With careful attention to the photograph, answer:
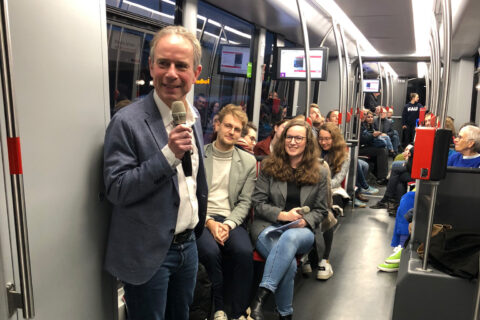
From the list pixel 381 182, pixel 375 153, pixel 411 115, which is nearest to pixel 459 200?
pixel 375 153

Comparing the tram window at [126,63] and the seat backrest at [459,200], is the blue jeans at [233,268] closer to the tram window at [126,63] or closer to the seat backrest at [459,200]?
the seat backrest at [459,200]

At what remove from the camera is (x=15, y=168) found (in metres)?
1.27

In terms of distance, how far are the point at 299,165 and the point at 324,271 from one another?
3.99 ft

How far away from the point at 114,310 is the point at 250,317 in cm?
122

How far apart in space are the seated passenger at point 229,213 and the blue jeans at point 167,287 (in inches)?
38.0

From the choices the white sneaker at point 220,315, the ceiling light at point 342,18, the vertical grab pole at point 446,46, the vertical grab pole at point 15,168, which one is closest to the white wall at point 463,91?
the ceiling light at point 342,18

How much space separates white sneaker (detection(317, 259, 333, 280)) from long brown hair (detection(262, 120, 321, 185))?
111 centimetres

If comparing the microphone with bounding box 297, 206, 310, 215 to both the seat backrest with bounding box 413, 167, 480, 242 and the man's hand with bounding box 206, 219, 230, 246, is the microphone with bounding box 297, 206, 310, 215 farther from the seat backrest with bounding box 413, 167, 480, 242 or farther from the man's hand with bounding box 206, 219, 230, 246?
the seat backrest with bounding box 413, 167, 480, 242

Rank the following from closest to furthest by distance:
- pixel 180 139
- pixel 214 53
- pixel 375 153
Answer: pixel 180 139, pixel 214 53, pixel 375 153

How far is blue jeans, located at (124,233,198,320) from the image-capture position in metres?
1.74

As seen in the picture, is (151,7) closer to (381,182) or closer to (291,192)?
(291,192)

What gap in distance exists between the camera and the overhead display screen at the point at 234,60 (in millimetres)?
6242

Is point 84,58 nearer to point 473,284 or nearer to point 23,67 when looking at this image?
point 23,67

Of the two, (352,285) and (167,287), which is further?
(352,285)
